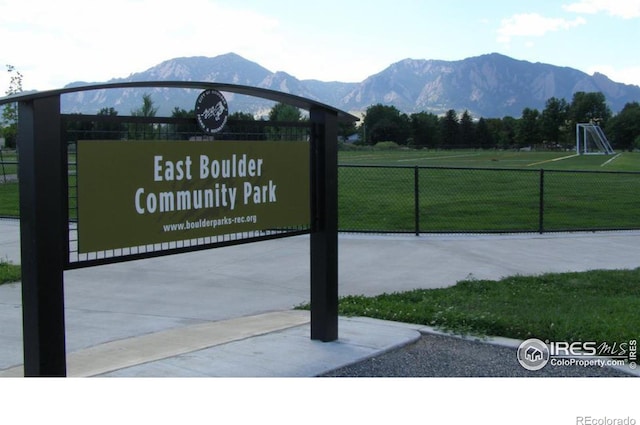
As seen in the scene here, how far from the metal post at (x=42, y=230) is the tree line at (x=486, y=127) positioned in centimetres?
12838

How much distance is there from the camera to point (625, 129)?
415ft

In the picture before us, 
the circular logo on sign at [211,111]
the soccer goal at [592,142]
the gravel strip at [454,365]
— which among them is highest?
the soccer goal at [592,142]

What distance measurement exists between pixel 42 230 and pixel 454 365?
312 centimetres

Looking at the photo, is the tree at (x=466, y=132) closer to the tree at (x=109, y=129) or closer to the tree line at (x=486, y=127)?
the tree line at (x=486, y=127)

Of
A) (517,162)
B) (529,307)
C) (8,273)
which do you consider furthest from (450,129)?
(529,307)

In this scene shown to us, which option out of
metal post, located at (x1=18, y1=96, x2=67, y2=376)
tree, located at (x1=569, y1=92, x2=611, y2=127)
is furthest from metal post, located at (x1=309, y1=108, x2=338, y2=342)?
tree, located at (x1=569, y1=92, x2=611, y2=127)

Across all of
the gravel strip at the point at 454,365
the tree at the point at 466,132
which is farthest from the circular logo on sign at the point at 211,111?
the tree at the point at 466,132

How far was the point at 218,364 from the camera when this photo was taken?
214 inches

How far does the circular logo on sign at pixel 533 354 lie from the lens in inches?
221

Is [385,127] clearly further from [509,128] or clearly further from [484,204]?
[484,204]

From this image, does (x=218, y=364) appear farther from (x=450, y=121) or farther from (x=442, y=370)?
(x=450, y=121)

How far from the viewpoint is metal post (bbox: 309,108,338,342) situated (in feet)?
19.7

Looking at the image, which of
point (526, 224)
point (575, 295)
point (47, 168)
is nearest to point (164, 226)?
point (47, 168)
